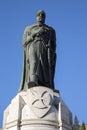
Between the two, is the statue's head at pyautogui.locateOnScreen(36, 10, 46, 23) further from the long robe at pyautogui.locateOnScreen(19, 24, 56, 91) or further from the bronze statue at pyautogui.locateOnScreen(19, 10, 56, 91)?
the long robe at pyautogui.locateOnScreen(19, 24, 56, 91)

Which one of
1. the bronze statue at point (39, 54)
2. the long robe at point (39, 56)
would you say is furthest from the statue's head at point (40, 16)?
the long robe at point (39, 56)

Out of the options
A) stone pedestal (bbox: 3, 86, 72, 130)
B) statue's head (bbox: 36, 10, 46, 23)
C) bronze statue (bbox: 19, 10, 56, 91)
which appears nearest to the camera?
stone pedestal (bbox: 3, 86, 72, 130)

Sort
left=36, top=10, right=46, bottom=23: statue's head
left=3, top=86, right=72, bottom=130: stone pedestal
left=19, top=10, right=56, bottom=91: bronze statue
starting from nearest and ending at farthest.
→ 1. left=3, top=86, right=72, bottom=130: stone pedestal
2. left=19, top=10, right=56, bottom=91: bronze statue
3. left=36, top=10, right=46, bottom=23: statue's head

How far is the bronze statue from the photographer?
14445 mm

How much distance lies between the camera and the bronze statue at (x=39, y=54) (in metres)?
14.4

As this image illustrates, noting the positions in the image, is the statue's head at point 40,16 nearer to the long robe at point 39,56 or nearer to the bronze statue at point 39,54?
the bronze statue at point 39,54

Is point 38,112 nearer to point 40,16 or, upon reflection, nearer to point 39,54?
point 39,54

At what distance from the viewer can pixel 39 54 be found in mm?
14734

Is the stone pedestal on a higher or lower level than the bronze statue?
lower

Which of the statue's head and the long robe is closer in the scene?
the long robe

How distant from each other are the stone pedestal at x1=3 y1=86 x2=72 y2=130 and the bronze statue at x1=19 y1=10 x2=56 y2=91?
0.73m

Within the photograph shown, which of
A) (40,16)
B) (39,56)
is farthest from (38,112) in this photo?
(40,16)

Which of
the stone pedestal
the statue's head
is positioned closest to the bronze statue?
the statue's head

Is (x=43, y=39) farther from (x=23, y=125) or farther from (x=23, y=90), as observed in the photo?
(x=23, y=125)
